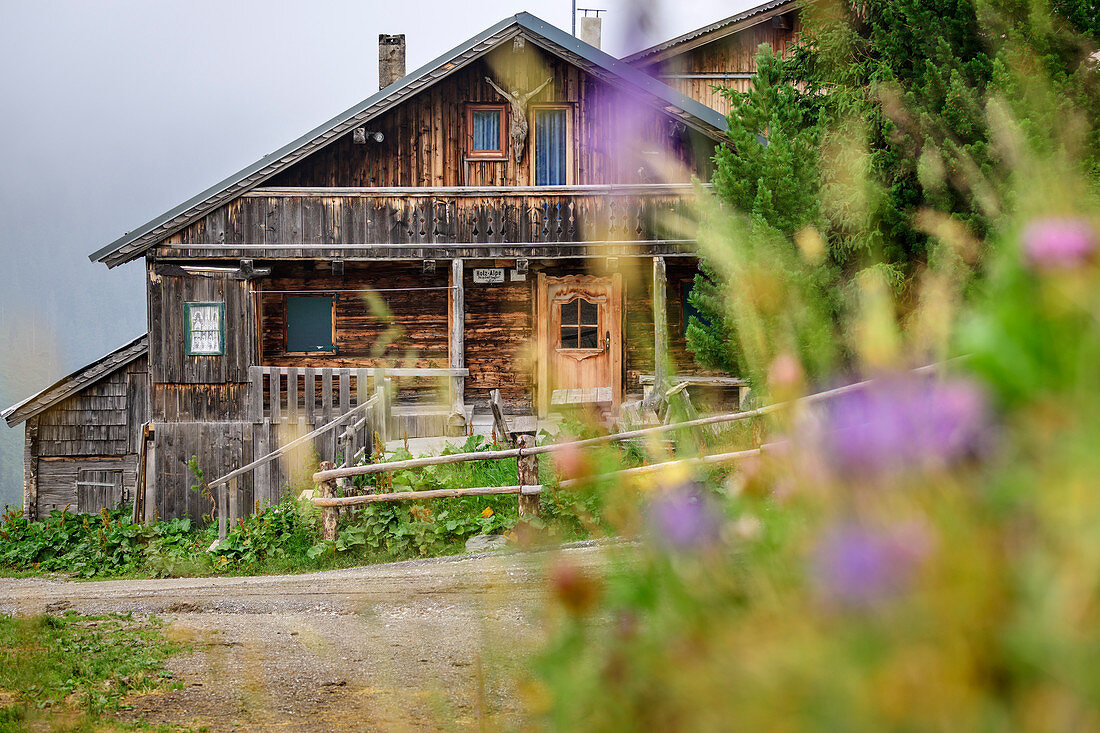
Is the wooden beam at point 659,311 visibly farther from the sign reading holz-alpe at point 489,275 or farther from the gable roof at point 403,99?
the sign reading holz-alpe at point 489,275

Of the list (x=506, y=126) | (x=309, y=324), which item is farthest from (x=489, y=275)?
(x=309, y=324)

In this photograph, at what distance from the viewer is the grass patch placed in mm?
4117

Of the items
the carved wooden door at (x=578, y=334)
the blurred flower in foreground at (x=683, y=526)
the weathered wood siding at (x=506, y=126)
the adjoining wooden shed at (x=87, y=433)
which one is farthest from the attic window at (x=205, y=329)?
the blurred flower in foreground at (x=683, y=526)

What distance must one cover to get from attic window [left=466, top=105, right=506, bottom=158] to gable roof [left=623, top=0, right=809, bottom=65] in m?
4.90

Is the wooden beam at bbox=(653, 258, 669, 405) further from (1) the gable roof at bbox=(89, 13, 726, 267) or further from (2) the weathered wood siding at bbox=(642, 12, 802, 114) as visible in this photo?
(2) the weathered wood siding at bbox=(642, 12, 802, 114)

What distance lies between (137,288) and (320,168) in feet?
Answer: 523

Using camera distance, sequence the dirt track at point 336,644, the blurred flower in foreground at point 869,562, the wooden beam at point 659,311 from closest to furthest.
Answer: the blurred flower in foreground at point 869,562 < the dirt track at point 336,644 < the wooden beam at point 659,311

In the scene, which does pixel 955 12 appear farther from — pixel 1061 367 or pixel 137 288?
pixel 137 288

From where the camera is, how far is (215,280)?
14688 mm

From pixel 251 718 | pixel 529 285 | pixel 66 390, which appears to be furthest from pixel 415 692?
pixel 66 390

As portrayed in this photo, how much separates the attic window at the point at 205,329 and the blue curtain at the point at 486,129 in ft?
17.5

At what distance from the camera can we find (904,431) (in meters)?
0.63

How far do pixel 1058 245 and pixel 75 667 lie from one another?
19.0 ft

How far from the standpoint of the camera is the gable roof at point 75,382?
20.3 m
